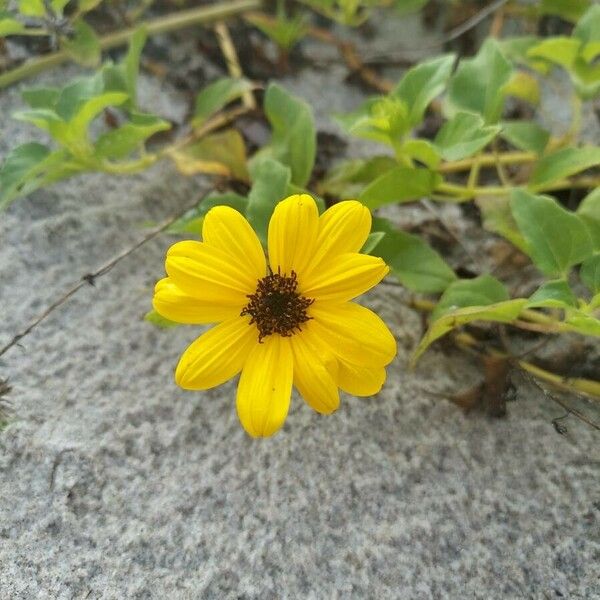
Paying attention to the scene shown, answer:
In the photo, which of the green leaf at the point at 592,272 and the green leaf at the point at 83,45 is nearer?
the green leaf at the point at 592,272

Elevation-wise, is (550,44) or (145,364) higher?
(550,44)

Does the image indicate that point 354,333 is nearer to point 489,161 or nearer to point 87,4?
point 489,161

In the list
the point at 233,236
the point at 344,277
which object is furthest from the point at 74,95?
the point at 344,277

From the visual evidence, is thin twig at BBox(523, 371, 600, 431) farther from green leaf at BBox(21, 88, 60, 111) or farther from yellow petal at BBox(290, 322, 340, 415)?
green leaf at BBox(21, 88, 60, 111)

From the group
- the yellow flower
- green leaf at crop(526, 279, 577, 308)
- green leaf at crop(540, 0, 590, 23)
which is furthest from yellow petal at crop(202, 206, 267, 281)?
green leaf at crop(540, 0, 590, 23)

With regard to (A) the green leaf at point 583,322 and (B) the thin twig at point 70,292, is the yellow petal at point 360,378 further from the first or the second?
(B) the thin twig at point 70,292

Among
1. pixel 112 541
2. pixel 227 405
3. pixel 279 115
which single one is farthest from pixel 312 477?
pixel 279 115

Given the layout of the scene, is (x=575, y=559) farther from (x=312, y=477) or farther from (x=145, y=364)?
(x=145, y=364)

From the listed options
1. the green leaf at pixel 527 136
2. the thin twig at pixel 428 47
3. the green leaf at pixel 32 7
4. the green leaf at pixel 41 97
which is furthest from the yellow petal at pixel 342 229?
the thin twig at pixel 428 47
